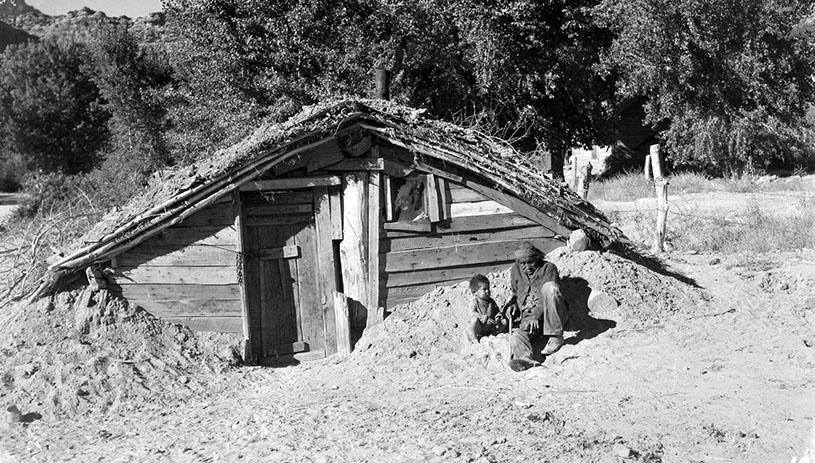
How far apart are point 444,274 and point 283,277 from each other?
1.87 m

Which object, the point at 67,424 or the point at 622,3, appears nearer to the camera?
the point at 67,424

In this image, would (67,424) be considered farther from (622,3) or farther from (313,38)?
(622,3)

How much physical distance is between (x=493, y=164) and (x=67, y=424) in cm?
497

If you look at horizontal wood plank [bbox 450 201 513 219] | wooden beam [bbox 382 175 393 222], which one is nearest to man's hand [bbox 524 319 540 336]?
horizontal wood plank [bbox 450 201 513 219]

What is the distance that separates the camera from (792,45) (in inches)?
743

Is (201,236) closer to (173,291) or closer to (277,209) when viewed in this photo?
(173,291)

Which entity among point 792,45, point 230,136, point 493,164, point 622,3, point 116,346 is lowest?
point 116,346

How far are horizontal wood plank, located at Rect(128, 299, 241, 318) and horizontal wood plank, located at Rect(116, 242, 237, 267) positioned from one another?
414 mm

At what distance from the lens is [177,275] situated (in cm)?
805

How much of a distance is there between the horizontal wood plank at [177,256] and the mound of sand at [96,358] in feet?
1.65

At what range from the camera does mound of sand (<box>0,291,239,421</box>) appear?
23.0 feet

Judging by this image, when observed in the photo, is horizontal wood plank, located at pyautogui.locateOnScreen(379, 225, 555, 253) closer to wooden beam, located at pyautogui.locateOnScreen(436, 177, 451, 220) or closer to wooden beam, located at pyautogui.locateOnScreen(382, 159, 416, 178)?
wooden beam, located at pyautogui.locateOnScreen(436, 177, 451, 220)

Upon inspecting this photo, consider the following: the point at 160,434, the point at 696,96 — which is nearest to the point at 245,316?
the point at 160,434

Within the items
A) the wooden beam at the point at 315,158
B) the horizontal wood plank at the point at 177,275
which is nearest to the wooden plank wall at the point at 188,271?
the horizontal wood plank at the point at 177,275
